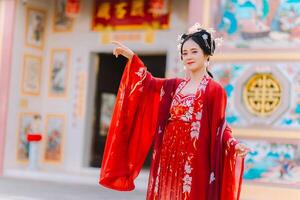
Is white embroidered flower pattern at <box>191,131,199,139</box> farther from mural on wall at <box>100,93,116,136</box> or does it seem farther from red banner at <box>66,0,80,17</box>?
mural on wall at <box>100,93,116,136</box>

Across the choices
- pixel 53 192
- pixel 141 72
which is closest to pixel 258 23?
pixel 53 192

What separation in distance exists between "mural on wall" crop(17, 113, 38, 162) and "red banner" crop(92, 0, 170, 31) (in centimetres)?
191

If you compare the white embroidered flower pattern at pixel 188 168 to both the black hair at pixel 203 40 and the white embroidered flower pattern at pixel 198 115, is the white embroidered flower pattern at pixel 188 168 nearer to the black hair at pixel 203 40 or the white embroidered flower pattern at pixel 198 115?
the white embroidered flower pattern at pixel 198 115

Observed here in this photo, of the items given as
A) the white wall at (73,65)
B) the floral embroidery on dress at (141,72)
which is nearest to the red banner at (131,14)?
the white wall at (73,65)

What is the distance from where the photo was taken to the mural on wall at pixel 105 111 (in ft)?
34.0

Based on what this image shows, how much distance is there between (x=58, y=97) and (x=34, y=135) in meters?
0.89

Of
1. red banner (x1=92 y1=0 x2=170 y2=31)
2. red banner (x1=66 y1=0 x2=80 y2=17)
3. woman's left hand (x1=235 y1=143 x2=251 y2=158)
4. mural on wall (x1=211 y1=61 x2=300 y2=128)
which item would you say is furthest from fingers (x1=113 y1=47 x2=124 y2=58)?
red banner (x1=66 y1=0 x2=80 y2=17)

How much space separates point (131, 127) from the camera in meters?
3.70

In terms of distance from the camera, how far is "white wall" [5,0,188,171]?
891 centimetres

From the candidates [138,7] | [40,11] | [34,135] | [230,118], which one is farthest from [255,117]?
[40,11]

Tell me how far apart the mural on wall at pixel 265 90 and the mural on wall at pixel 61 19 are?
359 cm

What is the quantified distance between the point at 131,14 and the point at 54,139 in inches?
99.0

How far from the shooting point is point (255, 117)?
686 centimetres

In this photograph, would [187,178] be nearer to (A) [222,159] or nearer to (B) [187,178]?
(B) [187,178]
